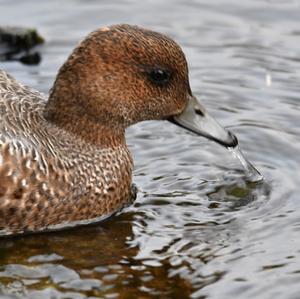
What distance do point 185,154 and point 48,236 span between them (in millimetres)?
1753

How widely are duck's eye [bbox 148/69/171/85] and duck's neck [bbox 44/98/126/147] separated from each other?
0.49 meters

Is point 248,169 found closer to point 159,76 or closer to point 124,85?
point 159,76

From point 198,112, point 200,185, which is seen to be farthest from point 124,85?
point 200,185

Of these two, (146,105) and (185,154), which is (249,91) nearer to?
(185,154)

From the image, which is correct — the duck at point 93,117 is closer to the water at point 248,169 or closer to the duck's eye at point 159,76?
the duck's eye at point 159,76

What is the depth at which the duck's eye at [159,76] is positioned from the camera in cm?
861

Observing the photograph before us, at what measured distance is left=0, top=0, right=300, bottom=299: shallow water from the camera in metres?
7.81

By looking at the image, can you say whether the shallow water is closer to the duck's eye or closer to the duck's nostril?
the duck's nostril

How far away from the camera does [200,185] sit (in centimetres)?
924

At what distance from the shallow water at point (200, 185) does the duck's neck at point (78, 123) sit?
604 mm

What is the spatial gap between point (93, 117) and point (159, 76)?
0.57 m

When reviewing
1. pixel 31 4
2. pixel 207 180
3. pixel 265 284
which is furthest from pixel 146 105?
pixel 31 4

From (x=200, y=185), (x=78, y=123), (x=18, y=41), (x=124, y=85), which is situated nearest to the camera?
(x=124, y=85)

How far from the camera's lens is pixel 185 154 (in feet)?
31.9
